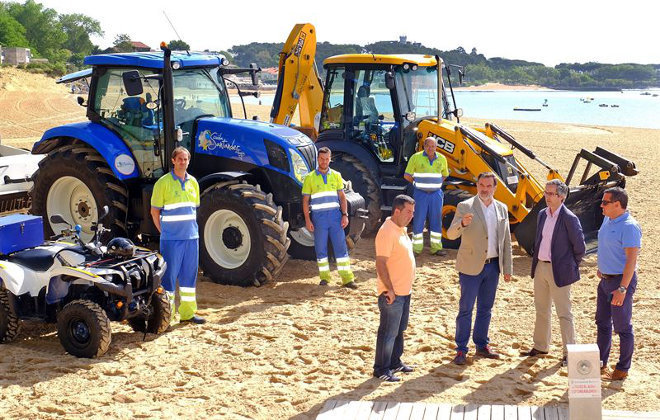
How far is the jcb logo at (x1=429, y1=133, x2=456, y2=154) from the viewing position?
11836mm

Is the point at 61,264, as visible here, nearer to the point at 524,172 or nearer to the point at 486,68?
the point at 524,172

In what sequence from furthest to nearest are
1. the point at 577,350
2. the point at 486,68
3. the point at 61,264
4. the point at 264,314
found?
the point at 486,68
the point at 264,314
the point at 61,264
the point at 577,350

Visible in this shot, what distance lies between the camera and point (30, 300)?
24.6 feet

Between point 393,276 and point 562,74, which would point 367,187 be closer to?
point 393,276

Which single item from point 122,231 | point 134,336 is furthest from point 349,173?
point 134,336

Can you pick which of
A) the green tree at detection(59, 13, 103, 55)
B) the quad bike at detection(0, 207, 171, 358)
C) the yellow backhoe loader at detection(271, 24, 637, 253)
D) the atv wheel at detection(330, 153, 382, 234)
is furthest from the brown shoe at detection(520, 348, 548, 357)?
the green tree at detection(59, 13, 103, 55)

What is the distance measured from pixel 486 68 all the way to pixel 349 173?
493 ft

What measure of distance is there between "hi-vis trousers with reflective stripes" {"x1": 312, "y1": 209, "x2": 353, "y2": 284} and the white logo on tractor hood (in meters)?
2.13

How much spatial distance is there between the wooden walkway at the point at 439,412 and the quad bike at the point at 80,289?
2.31 meters

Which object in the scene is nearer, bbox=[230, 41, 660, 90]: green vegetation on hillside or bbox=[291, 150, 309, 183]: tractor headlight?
bbox=[291, 150, 309, 183]: tractor headlight

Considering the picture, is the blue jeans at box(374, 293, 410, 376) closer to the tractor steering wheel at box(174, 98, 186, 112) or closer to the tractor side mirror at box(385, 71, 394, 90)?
the tractor steering wheel at box(174, 98, 186, 112)

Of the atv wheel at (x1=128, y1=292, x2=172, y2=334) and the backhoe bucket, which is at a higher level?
the backhoe bucket

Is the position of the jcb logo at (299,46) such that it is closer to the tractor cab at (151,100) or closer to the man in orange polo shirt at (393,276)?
the tractor cab at (151,100)

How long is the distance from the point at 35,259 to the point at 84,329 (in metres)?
0.88
